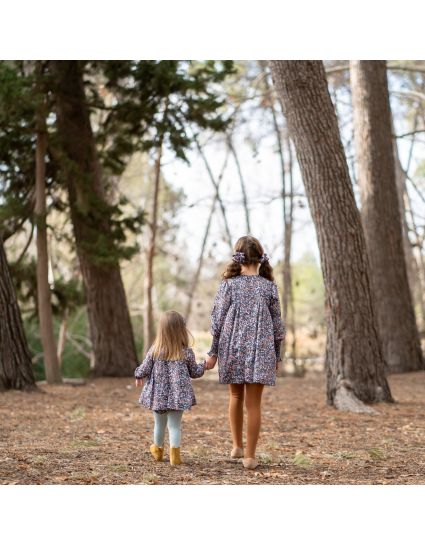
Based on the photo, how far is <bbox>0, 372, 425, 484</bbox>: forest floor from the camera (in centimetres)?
523

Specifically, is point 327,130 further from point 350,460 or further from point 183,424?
point 350,460

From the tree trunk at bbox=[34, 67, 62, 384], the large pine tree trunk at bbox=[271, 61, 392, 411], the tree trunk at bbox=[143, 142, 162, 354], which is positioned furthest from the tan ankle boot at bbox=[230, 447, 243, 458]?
the tree trunk at bbox=[143, 142, 162, 354]

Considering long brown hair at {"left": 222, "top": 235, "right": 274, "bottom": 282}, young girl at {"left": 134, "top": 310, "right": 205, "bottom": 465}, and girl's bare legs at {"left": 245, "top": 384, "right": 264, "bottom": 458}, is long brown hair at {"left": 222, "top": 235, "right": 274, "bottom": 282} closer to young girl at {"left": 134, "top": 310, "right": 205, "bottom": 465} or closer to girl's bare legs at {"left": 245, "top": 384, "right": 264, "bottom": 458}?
young girl at {"left": 134, "top": 310, "right": 205, "bottom": 465}

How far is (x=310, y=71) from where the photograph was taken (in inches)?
347

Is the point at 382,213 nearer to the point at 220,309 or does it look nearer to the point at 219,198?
the point at 219,198

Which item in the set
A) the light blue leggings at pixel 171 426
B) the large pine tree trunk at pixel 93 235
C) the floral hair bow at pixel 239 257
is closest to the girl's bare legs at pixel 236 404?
the light blue leggings at pixel 171 426

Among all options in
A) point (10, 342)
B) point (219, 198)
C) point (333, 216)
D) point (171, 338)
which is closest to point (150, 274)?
point (219, 198)

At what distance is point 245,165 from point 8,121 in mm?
10991

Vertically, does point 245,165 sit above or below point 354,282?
above

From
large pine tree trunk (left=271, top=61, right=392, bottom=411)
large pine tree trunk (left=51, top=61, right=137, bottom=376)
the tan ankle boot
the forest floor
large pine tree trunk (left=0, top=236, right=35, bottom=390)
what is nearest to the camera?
the forest floor

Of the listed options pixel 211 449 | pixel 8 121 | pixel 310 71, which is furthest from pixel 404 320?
pixel 211 449

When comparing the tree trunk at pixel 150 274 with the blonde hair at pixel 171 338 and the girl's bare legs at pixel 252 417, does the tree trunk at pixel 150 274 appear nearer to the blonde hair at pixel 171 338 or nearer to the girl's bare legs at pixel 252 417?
the blonde hair at pixel 171 338

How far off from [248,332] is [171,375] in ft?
2.00

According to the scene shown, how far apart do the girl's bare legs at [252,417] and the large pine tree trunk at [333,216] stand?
339 centimetres
